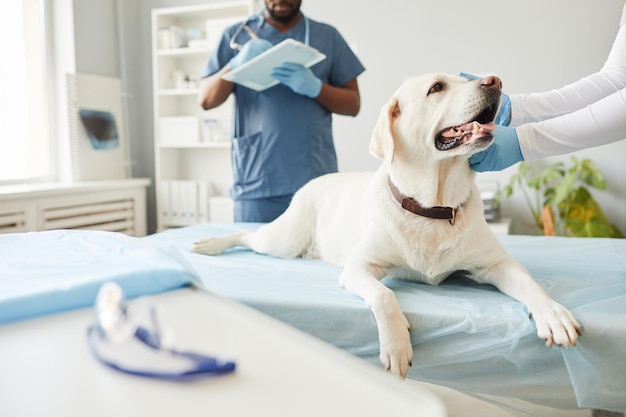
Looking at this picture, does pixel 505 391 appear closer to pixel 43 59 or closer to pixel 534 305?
pixel 534 305

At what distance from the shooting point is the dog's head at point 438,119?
1.16m

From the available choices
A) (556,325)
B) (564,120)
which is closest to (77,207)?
(564,120)

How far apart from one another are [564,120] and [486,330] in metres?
0.54

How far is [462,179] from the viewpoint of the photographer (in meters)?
1.25

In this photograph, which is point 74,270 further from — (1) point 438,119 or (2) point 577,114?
(2) point 577,114

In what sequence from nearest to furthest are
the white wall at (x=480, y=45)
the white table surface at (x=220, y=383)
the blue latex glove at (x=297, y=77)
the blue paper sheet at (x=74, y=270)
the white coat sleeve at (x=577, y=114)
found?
the white table surface at (x=220, y=383) < the blue paper sheet at (x=74, y=270) < the white coat sleeve at (x=577, y=114) < the blue latex glove at (x=297, y=77) < the white wall at (x=480, y=45)

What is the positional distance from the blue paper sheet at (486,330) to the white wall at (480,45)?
7.03ft

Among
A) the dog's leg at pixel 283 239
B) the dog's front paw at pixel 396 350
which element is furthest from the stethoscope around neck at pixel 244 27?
the dog's front paw at pixel 396 350

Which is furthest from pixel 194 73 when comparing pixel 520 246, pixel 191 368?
pixel 191 368

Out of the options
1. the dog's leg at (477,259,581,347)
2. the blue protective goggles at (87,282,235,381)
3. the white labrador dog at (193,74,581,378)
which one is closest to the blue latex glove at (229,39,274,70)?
the white labrador dog at (193,74,581,378)

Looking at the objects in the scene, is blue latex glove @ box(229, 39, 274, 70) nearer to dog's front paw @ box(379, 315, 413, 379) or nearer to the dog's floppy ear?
the dog's floppy ear

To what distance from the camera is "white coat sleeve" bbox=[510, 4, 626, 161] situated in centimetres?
113

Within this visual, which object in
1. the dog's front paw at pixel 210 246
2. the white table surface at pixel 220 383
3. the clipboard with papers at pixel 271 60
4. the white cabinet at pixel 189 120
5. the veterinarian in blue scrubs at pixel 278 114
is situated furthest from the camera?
the white cabinet at pixel 189 120

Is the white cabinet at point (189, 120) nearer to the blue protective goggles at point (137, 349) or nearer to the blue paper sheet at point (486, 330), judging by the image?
the blue paper sheet at point (486, 330)
